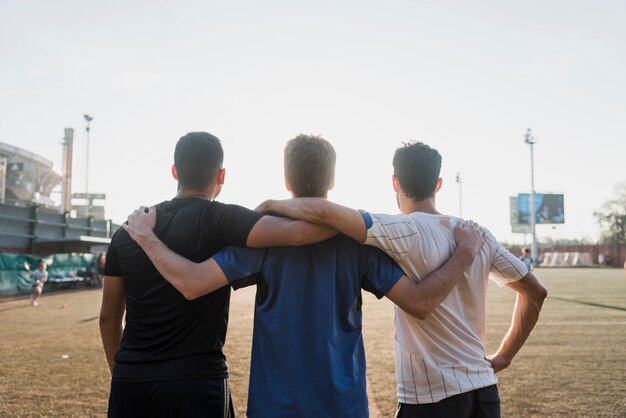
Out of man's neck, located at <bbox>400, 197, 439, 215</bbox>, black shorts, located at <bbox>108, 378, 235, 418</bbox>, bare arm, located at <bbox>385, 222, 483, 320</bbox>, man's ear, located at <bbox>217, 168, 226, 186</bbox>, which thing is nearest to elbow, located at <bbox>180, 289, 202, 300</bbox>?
black shorts, located at <bbox>108, 378, 235, 418</bbox>

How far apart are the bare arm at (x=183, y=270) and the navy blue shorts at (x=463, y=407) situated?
126 centimetres

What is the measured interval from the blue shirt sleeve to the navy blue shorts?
1129mm

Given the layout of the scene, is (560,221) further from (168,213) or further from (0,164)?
(168,213)

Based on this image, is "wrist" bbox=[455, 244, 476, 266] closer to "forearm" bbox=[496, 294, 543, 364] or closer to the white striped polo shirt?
the white striped polo shirt

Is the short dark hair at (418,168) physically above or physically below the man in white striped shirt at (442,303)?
above

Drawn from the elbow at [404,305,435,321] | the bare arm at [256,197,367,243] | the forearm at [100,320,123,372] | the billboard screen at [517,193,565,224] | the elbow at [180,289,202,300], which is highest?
the billboard screen at [517,193,565,224]

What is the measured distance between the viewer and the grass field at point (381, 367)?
19.9 feet

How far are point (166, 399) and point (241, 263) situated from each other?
0.78 m

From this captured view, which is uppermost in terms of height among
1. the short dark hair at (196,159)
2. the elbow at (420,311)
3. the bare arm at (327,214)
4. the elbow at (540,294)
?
the short dark hair at (196,159)

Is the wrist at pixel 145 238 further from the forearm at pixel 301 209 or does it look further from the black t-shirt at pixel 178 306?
the forearm at pixel 301 209

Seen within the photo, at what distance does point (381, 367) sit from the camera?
820 centimetres

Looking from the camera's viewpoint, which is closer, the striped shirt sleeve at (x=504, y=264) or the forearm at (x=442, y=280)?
the forearm at (x=442, y=280)

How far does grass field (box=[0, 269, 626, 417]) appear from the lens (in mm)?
6062

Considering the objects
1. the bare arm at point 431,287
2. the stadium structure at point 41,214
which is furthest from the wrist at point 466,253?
the stadium structure at point 41,214
